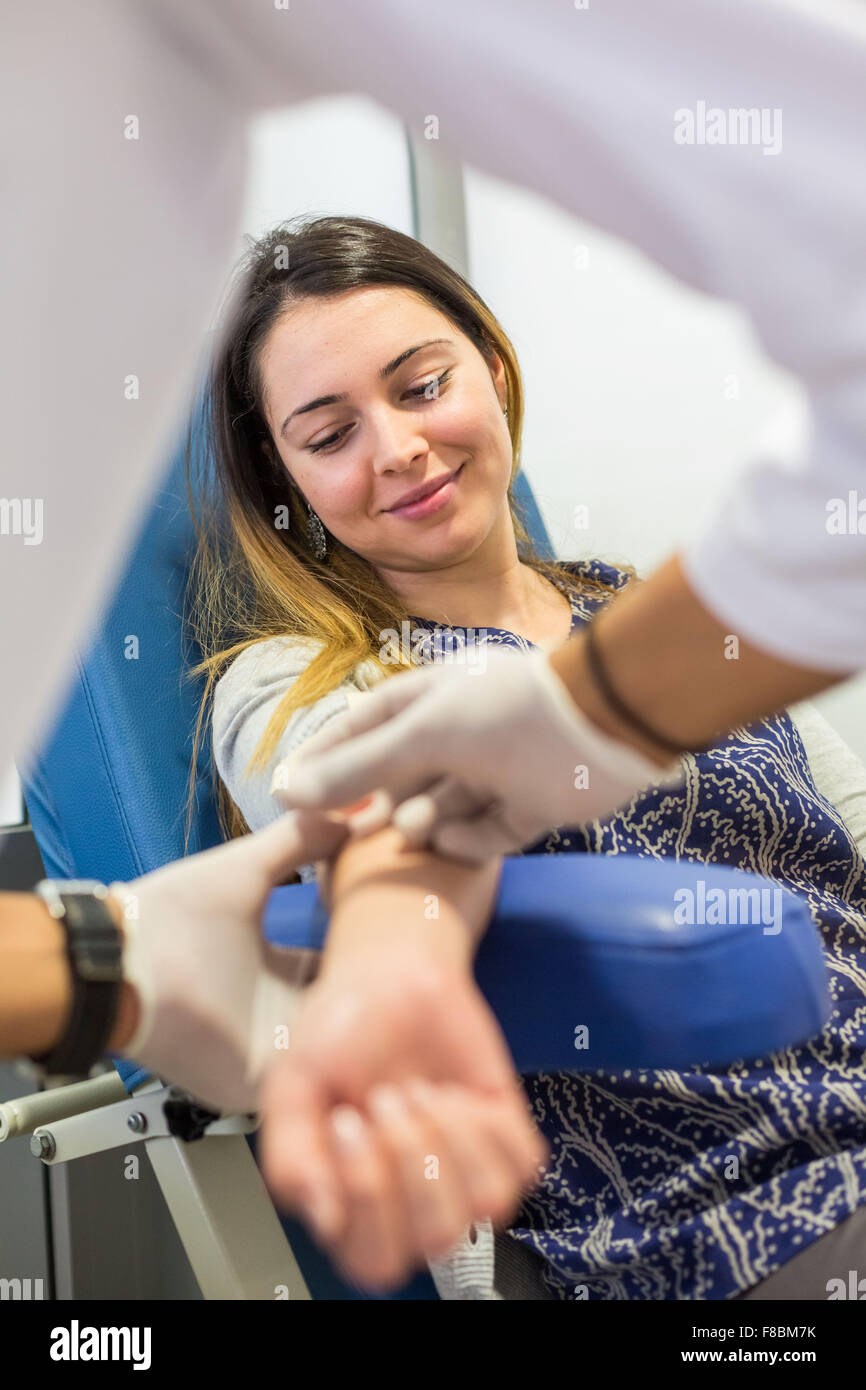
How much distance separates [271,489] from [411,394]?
0.20 metres

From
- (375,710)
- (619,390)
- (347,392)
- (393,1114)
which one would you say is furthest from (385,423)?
(619,390)

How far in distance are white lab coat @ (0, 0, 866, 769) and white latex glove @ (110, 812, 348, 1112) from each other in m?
0.11

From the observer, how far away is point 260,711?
2.91 feet

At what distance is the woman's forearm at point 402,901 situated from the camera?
18.7 inches

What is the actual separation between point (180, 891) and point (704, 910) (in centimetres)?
25

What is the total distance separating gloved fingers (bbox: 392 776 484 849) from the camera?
0.56 m

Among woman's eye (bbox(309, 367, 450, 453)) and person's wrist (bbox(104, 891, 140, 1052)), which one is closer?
person's wrist (bbox(104, 891, 140, 1052))

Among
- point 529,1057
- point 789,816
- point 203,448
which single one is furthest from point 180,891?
point 203,448

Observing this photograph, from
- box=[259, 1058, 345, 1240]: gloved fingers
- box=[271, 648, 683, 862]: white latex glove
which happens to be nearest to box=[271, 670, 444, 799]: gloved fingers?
box=[271, 648, 683, 862]: white latex glove

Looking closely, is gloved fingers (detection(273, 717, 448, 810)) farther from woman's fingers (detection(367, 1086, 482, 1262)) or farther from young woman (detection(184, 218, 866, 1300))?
woman's fingers (detection(367, 1086, 482, 1262))

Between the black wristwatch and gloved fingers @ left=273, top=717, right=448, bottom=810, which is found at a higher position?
gloved fingers @ left=273, top=717, right=448, bottom=810

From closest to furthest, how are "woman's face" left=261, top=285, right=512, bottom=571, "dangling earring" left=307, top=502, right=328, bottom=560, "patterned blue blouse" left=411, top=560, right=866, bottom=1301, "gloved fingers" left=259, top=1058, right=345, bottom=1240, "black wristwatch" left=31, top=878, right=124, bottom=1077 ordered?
1. "gloved fingers" left=259, top=1058, right=345, bottom=1240
2. "black wristwatch" left=31, top=878, right=124, bottom=1077
3. "patterned blue blouse" left=411, top=560, right=866, bottom=1301
4. "woman's face" left=261, top=285, right=512, bottom=571
5. "dangling earring" left=307, top=502, right=328, bottom=560

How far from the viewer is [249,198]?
520mm

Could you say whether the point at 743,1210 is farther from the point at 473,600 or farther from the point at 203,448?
the point at 203,448
